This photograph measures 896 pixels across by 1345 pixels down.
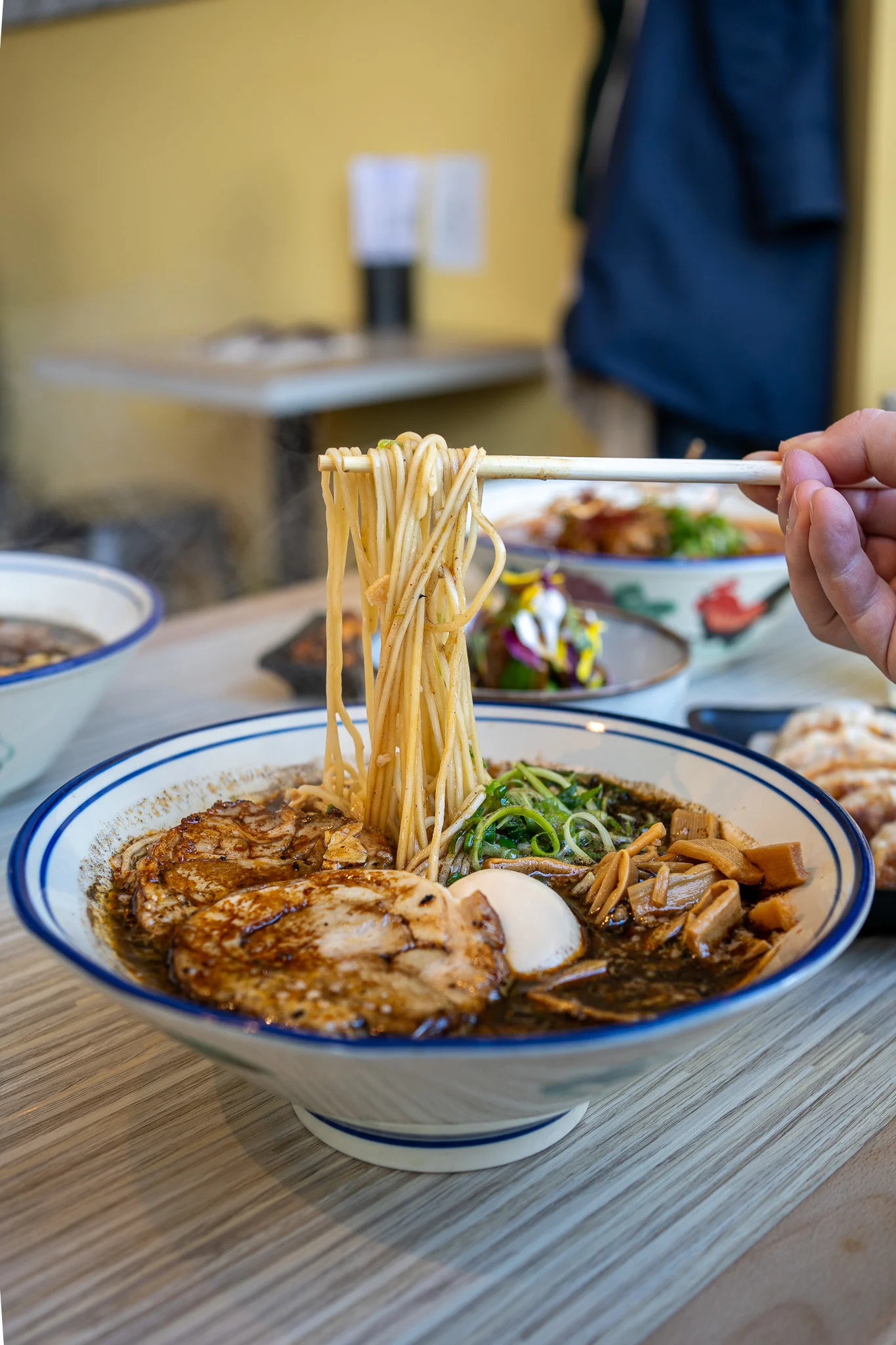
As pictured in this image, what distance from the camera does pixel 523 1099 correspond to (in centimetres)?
66

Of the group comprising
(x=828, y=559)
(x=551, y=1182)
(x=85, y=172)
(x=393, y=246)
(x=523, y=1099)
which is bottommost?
(x=551, y=1182)

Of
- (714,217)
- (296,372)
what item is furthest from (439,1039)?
(296,372)

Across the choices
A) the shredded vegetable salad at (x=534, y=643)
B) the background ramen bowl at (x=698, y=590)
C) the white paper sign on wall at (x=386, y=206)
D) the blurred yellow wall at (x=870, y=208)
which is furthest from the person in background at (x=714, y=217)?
the shredded vegetable salad at (x=534, y=643)

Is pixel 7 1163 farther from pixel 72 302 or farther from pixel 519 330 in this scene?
pixel 72 302

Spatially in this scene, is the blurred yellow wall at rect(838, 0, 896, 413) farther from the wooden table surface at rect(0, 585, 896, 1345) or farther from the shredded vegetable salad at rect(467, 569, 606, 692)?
the wooden table surface at rect(0, 585, 896, 1345)

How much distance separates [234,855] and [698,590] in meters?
0.85

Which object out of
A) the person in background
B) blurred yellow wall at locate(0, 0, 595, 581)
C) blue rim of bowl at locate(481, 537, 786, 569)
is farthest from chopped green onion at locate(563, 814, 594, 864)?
blurred yellow wall at locate(0, 0, 595, 581)

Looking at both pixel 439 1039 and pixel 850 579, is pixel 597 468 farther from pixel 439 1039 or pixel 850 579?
pixel 439 1039

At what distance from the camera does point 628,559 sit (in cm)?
155

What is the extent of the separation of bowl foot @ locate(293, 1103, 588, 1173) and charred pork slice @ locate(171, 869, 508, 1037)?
0.08 metres

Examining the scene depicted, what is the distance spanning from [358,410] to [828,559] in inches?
160

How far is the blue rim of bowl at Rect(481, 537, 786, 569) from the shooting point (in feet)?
5.04

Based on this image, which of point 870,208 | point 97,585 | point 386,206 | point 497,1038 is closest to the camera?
point 497,1038

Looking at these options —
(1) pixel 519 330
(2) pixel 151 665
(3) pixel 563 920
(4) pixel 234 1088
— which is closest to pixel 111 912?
(4) pixel 234 1088
